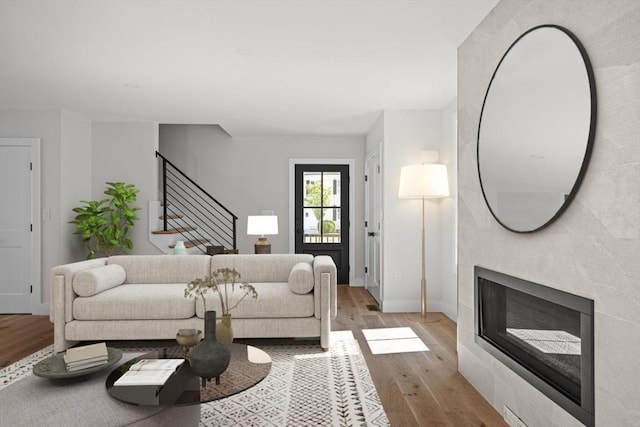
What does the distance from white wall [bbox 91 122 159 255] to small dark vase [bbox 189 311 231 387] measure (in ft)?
14.1

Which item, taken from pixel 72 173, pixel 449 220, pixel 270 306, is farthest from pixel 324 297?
pixel 72 173

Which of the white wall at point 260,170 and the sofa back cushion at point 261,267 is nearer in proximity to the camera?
the sofa back cushion at point 261,267

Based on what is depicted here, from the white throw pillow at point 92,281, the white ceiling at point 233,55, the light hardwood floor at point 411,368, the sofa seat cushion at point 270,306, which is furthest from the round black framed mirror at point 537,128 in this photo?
the white throw pillow at point 92,281

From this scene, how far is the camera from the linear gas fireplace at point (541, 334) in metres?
1.84

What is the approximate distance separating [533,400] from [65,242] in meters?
5.36

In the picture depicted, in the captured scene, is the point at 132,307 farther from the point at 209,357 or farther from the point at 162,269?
the point at 209,357

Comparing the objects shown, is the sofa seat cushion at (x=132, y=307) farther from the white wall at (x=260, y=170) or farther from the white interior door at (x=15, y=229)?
the white wall at (x=260, y=170)

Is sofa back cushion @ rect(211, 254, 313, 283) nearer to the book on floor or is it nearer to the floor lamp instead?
the floor lamp

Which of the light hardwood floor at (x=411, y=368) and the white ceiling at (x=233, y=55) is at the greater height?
the white ceiling at (x=233, y=55)

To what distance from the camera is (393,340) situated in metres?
4.11

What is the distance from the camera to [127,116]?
19.1ft

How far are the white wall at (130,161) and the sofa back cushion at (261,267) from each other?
218 centimetres

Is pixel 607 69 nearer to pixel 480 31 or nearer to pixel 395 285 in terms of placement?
pixel 480 31

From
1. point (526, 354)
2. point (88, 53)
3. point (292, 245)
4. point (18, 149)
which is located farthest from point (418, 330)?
point (18, 149)
